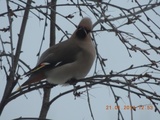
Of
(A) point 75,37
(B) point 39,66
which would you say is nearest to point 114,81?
(B) point 39,66

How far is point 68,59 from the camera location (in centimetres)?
288

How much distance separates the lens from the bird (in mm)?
2752

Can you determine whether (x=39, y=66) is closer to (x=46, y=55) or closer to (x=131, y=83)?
(x=46, y=55)

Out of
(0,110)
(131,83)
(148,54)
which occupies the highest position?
(148,54)

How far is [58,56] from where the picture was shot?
285 centimetres

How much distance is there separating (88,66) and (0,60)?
699 millimetres

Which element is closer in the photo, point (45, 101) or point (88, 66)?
point (45, 101)

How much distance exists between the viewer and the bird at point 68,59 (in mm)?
2752

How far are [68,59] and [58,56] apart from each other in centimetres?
8

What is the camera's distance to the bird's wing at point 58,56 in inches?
108

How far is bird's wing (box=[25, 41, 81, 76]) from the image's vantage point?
2.75 meters

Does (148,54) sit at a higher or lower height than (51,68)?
lower

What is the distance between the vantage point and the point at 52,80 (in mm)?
2719

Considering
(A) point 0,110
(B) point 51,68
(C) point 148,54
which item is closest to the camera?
(A) point 0,110
